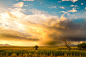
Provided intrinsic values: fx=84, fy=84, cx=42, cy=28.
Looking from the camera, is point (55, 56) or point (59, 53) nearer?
point (55, 56)

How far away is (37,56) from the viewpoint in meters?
23.1

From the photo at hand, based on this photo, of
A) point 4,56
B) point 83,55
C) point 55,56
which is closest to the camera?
point 4,56

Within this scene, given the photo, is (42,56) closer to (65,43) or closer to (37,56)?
(37,56)

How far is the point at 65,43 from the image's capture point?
4956cm

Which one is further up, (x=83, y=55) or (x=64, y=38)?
(x=64, y=38)

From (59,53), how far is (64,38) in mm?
23382

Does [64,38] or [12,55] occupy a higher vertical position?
[64,38]

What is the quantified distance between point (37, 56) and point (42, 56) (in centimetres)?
139

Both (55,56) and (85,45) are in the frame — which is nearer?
(55,56)

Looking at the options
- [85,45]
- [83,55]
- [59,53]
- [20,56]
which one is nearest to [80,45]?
[85,45]

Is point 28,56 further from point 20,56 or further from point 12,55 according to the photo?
point 12,55

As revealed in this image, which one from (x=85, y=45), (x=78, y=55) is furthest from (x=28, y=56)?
(x=85, y=45)

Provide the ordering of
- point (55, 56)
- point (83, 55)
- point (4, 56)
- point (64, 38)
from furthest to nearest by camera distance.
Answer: point (64, 38) < point (83, 55) < point (55, 56) < point (4, 56)

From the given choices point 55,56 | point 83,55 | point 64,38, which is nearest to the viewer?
point 55,56
